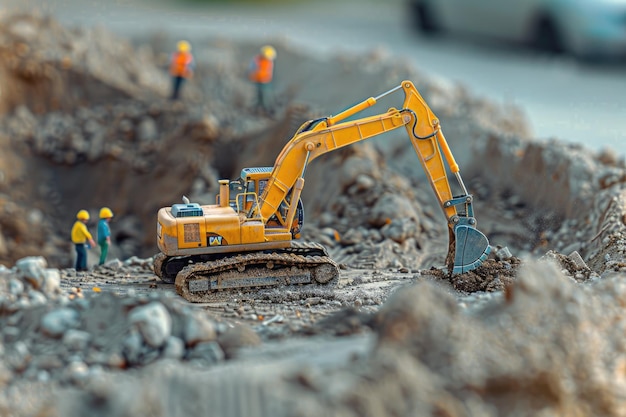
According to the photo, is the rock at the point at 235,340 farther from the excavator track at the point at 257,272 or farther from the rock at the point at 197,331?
the excavator track at the point at 257,272

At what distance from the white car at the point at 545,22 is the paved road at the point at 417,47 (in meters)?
0.45

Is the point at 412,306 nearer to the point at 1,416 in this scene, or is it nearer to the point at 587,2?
the point at 1,416

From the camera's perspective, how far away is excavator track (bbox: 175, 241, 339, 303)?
1231 centimetres

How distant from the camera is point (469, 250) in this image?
12.5 m

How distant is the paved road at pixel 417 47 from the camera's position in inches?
864

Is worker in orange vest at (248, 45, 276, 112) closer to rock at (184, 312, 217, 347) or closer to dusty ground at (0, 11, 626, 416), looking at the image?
dusty ground at (0, 11, 626, 416)

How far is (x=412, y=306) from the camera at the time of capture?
7.97m

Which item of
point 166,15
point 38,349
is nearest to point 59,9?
point 166,15

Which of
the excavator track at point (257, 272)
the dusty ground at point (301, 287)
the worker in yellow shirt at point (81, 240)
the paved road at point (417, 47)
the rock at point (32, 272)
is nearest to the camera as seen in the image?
the dusty ground at point (301, 287)

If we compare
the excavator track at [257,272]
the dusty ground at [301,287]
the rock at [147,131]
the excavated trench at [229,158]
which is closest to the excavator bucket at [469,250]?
the dusty ground at [301,287]

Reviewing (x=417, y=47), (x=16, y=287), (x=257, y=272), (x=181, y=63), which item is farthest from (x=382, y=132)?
(x=417, y=47)

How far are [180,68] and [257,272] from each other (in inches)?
391

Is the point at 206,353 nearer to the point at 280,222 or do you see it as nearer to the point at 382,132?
the point at 280,222

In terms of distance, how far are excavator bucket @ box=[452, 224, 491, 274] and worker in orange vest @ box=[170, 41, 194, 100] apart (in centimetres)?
1070
